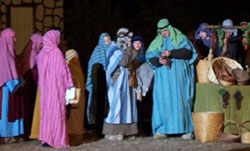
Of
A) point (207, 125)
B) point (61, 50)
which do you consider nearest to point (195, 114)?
point (207, 125)

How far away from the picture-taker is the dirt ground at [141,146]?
13.2 metres

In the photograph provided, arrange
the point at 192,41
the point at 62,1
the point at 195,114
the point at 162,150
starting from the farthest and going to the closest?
the point at 62,1 < the point at 192,41 < the point at 195,114 < the point at 162,150

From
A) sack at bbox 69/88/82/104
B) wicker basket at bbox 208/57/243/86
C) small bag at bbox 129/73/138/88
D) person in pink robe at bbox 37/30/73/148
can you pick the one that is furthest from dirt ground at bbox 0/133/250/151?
wicker basket at bbox 208/57/243/86

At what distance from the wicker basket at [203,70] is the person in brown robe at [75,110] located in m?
1.80

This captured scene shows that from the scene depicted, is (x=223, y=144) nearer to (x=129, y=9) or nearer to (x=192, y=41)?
(x=192, y=41)

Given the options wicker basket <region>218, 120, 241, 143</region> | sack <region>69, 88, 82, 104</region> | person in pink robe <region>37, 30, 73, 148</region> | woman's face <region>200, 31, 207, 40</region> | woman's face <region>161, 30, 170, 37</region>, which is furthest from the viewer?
woman's face <region>200, 31, 207, 40</region>

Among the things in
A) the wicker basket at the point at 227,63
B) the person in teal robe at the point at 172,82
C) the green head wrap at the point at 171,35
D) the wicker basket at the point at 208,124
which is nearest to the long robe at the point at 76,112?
the person in teal robe at the point at 172,82

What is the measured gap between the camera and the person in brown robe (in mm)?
14062

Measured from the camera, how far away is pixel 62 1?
1869 centimetres

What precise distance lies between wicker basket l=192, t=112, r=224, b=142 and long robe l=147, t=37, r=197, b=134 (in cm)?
31

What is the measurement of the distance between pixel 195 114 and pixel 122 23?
18.9 ft

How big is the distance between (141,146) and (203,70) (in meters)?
1.71

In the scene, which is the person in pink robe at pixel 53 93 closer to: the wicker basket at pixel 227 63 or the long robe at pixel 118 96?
the long robe at pixel 118 96

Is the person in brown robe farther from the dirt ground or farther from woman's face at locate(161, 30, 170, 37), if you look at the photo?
woman's face at locate(161, 30, 170, 37)
